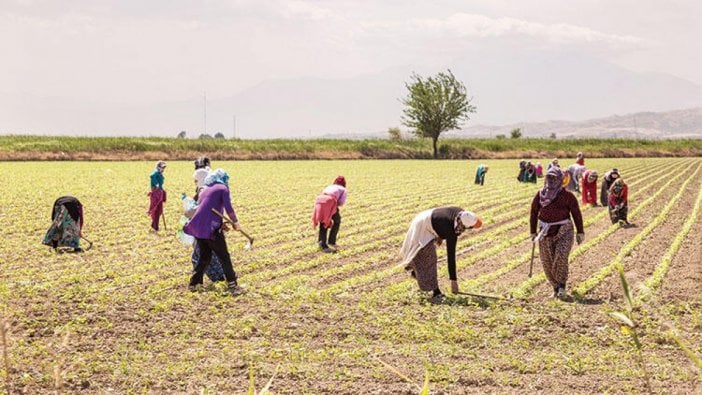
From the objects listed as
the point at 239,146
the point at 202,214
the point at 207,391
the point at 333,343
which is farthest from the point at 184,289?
the point at 239,146

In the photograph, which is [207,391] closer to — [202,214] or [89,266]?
[202,214]

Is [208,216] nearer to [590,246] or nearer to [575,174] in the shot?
[590,246]

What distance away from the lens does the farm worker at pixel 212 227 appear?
35.3 ft

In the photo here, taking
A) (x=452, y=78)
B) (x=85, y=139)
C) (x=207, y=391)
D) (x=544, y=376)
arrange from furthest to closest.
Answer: (x=452, y=78) → (x=85, y=139) → (x=544, y=376) → (x=207, y=391)

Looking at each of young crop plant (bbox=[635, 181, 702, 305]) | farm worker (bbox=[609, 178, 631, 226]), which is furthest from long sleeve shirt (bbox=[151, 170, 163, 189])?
farm worker (bbox=[609, 178, 631, 226])

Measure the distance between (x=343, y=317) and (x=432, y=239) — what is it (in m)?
1.71

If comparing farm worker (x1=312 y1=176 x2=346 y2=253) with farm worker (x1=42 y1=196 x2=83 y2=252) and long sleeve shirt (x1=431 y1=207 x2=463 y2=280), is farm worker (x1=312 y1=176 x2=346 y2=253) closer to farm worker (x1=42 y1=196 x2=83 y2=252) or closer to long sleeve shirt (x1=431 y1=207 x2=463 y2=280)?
long sleeve shirt (x1=431 y1=207 x2=463 y2=280)

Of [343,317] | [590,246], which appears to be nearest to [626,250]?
[590,246]

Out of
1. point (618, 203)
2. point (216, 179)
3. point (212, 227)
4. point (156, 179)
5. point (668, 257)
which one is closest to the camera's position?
point (212, 227)

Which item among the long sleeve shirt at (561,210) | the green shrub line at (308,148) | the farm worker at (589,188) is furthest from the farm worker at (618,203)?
the green shrub line at (308,148)

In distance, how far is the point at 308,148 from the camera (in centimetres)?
6850

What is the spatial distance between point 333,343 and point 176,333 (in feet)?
6.23

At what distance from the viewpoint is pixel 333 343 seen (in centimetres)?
847

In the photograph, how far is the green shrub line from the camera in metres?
59.8
